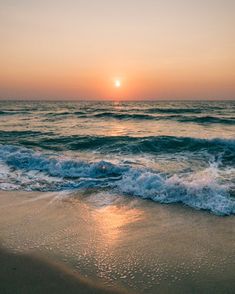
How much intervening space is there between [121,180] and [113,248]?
3.95 metres

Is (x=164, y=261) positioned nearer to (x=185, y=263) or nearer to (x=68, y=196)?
(x=185, y=263)

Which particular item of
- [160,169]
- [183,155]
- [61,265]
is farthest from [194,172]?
[61,265]

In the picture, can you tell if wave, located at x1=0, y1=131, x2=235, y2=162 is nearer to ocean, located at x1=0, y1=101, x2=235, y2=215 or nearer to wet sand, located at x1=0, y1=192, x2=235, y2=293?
ocean, located at x1=0, y1=101, x2=235, y2=215

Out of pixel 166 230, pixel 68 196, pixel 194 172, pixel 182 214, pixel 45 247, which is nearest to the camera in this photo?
pixel 45 247

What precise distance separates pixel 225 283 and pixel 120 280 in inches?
46.4

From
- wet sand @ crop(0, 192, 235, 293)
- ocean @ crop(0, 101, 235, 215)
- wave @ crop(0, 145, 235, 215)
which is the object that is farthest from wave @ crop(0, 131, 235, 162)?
wet sand @ crop(0, 192, 235, 293)

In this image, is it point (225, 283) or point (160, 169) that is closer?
point (225, 283)

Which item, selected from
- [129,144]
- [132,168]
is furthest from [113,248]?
[129,144]

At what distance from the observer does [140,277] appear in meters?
3.79

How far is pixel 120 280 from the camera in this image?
3725mm

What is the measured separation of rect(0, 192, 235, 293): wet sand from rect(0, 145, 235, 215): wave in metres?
0.61

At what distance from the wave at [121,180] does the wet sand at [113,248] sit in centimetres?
61

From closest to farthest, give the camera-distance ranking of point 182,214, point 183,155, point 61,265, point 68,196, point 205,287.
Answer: point 205,287 < point 61,265 < point 182,214 < point 68,196 < point 183,155

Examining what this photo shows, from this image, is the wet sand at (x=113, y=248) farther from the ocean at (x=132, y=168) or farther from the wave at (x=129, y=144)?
the wave at (x=129, y=144)
